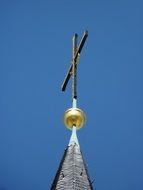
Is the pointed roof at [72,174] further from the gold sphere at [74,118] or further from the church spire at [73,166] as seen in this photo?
the gold sphere at [74,118]

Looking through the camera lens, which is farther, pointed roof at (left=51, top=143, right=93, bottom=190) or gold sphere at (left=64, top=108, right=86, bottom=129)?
gold sphere at (left=64, top=108, right=86, bottom=129)

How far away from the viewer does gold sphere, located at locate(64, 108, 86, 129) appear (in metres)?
13.7

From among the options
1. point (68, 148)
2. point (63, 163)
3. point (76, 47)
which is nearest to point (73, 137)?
point (68, 148)

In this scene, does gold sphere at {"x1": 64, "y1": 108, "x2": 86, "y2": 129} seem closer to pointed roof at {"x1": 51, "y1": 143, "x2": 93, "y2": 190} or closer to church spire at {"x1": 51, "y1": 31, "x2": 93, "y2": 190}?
church spire at {"x1": 51, "y1": 31, "x2": 93, "y2": 190}

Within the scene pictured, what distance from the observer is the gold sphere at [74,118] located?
45.0 ft

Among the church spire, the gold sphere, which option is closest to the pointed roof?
the church spire

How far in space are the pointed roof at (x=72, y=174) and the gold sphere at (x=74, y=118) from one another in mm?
1030

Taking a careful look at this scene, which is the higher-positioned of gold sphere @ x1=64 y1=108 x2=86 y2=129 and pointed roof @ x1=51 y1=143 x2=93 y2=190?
gold sphere @ x1=64 y1=108 x2=86 y2=129

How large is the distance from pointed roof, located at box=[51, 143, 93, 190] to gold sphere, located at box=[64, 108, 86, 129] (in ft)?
3.38

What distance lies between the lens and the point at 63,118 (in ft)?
45.7

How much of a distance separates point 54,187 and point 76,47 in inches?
262

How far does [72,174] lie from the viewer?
→ 37.3ft

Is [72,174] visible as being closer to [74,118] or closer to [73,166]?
[73,166]

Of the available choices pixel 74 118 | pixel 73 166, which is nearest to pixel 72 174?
pixel 73 166
